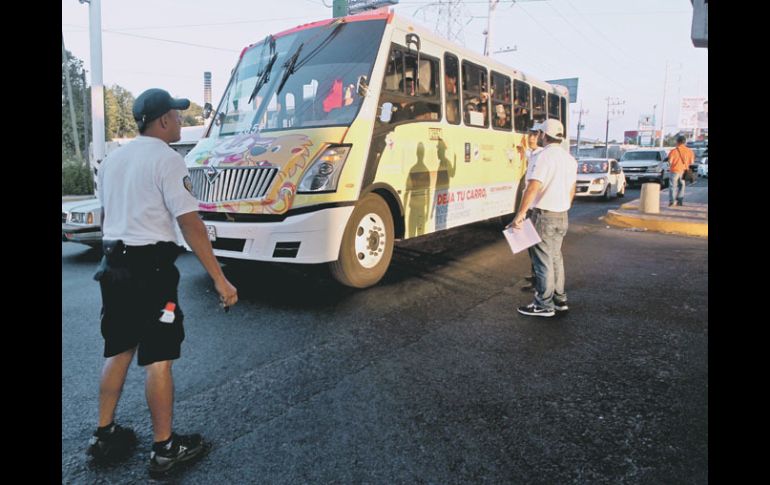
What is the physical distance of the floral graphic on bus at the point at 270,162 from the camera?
5340 mm

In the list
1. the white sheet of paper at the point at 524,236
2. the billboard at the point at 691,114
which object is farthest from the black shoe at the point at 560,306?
the billboard at the point at 691,114

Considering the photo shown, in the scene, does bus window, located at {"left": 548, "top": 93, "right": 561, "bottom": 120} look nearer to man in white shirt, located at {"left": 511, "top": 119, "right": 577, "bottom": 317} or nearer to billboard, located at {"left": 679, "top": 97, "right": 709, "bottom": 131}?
man in white shirt, located at {"left": 511, "top": 119, "right": 577, "bottom": 317}

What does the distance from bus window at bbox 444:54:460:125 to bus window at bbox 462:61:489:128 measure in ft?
0.88

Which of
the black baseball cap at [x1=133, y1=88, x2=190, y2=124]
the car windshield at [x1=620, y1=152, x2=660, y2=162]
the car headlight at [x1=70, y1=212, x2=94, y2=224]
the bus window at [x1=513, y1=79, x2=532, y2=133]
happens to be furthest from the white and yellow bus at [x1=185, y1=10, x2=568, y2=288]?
the car windshield at [x1=620, y1=152, x2=660, y2=162]

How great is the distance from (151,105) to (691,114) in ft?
285

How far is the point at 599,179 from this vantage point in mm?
17781

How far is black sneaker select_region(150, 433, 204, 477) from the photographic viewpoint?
8.64ft

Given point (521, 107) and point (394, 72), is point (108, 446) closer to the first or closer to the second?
point (394, 72)

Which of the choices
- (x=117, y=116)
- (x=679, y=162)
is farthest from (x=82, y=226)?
(x=117, y=116)
